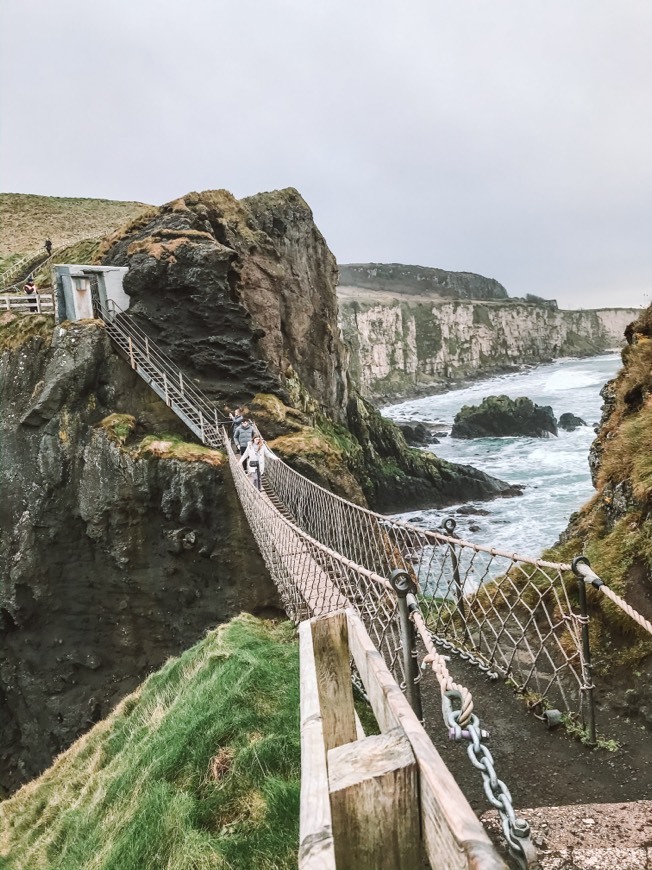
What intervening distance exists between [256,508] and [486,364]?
85.8 m

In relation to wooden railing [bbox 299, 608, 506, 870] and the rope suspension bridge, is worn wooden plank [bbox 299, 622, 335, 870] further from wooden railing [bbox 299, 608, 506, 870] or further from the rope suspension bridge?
the rope suspension bridge

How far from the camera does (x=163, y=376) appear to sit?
499 inches

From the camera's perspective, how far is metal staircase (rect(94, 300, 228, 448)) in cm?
1225

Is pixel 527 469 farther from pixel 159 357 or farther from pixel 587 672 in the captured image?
pixel 587 672

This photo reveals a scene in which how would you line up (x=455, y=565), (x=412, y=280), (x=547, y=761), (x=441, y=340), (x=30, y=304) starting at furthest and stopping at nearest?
(x=412, y=280) < (x=441, y=340) < (x=30, y=304) < (x=455, y=565) < (x=547, y=761)

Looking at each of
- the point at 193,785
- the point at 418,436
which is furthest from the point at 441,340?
the point at 193,785

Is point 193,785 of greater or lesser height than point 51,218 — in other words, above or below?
below

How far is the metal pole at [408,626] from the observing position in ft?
7.48

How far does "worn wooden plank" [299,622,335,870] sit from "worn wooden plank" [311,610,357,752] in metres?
0.44

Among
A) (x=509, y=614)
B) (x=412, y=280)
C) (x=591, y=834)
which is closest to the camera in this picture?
(x=591, y=834)

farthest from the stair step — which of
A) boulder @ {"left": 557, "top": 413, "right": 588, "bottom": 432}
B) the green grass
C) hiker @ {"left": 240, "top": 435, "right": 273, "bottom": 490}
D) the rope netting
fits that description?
boulder @ {"left": 557, "top": 413, "right": 588, "bottom": 432}

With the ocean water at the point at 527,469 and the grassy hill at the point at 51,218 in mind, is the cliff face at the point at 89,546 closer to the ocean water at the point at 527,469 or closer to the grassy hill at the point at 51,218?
the ocean water at the point at 527,469

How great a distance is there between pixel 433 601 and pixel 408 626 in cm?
379

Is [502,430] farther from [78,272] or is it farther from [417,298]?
[417,298]
